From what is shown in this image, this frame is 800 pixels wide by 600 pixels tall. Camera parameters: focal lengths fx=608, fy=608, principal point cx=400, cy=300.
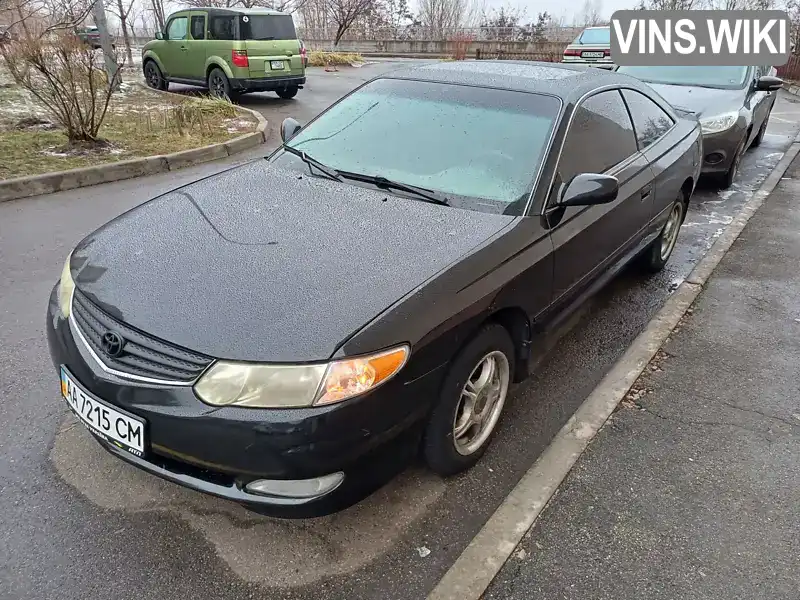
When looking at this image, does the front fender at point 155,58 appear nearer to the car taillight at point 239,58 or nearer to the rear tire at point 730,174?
the car taillight at point 239,58

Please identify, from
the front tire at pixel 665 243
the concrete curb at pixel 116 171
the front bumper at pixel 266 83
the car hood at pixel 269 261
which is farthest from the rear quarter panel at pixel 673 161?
the front bumper at pixel 266 83

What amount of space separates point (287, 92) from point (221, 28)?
177 cm

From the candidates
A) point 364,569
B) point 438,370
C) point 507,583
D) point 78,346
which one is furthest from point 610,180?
point 78,346

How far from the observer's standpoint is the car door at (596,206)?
302 cm

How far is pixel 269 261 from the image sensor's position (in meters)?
2.36

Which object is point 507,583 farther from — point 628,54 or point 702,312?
point 628,54

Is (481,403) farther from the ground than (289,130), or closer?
closer

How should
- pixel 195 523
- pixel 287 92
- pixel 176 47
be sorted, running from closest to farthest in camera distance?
pixel 195 523, pixel 176 47, pixel 287 92

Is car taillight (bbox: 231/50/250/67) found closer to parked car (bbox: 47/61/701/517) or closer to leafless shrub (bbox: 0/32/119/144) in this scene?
leafless shrub (bbox: 0/32/119/144)

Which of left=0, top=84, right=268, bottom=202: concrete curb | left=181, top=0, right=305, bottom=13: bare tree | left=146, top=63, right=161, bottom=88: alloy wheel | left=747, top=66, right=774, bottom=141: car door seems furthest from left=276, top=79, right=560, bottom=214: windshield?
left=181, top=0, right=305, bottom=13: bare tree

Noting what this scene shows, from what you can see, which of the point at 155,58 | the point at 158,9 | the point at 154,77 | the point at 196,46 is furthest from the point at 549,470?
the point at 158,9

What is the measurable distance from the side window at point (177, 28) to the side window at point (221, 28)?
2.68ft

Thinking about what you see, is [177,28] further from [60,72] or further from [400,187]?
[400,187]

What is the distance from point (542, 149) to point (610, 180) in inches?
14.2
